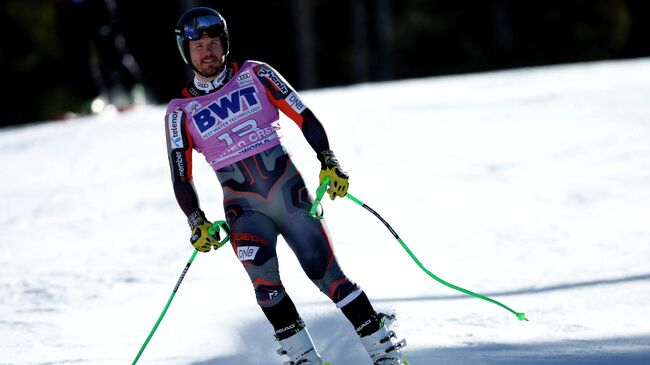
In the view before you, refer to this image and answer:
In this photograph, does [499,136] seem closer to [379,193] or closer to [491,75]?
[379,193]

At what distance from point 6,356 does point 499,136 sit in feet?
22.2

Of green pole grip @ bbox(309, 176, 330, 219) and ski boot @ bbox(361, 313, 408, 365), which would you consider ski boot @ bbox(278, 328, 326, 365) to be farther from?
green pole grip @ bbox(309, 176, 330, 219)

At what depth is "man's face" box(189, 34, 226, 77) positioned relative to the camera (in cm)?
431

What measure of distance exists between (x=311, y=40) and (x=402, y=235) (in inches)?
1098

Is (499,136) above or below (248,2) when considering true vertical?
below

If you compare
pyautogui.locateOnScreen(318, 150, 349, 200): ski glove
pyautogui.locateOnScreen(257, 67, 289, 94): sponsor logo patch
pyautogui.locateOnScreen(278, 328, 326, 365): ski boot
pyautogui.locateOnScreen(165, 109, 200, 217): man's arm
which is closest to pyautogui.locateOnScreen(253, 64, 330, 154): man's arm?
pyautogui.locateOnScreen(257, 67, 289, 94): sponsor logo patch

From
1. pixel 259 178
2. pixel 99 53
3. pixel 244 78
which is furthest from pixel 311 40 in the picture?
pixel 259 178

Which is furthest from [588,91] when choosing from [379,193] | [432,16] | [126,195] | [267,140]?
[432,16]

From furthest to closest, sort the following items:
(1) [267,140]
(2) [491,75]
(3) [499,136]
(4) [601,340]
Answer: (2) [491,75] → (3) [499,136] → (4) [601,340] → (1) [267,140]

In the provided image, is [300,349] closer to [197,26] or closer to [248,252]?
[248,252]

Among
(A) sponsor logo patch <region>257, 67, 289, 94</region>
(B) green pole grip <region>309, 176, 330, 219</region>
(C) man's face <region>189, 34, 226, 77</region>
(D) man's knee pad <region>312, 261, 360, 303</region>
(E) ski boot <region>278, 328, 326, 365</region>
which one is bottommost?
(E) ski boot <region>278, 328, 326, 365</region>

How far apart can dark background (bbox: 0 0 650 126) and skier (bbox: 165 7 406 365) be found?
26.3 meters

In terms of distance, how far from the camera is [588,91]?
1223 cm

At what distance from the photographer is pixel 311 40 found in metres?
34.7
